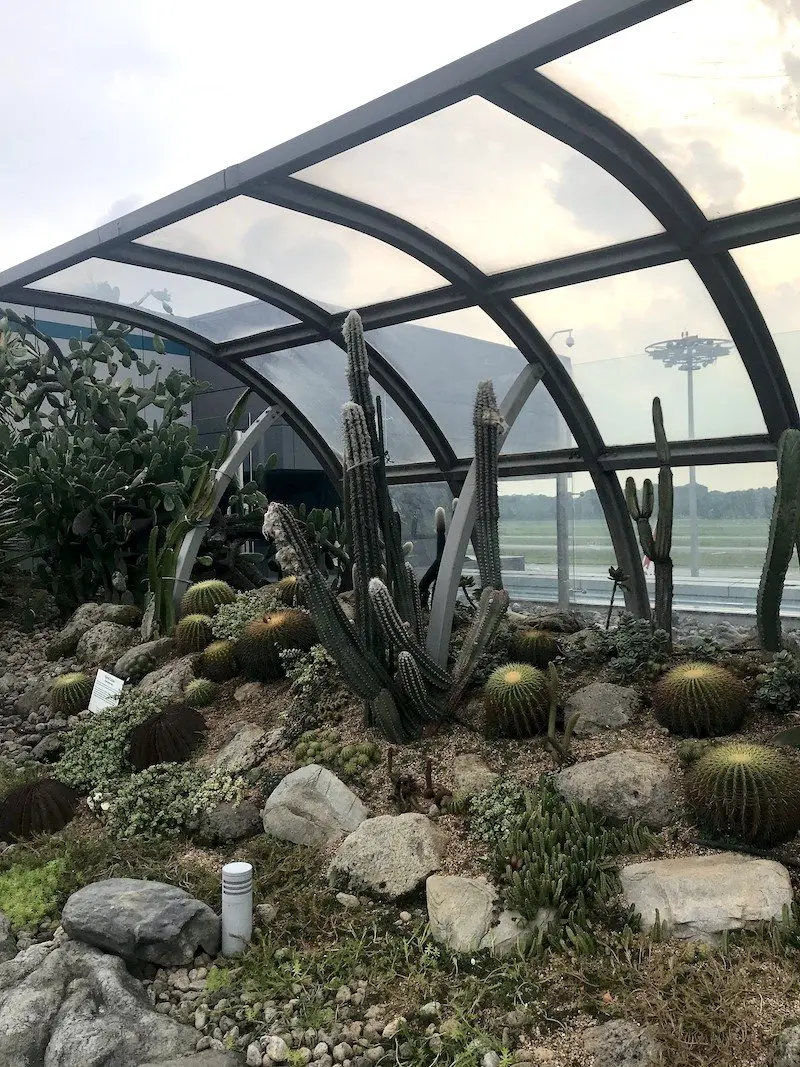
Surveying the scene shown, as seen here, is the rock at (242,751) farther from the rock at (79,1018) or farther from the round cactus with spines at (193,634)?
the rock at (79,1018)

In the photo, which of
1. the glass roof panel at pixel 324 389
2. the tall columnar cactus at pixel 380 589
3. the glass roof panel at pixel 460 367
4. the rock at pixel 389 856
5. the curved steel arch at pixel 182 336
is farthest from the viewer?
the glass roof panel at pixel 324 389

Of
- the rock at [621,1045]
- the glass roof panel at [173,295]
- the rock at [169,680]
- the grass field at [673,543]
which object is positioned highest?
the glass roof panel at [173,295]

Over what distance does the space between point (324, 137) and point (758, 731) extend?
438cm

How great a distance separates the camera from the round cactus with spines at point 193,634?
24.3 ft

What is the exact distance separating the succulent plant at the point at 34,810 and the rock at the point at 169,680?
1508 mm

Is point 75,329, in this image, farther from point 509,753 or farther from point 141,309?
point 509,753

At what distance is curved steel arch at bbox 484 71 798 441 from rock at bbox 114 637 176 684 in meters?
5.15

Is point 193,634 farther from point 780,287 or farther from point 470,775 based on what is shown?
point 780,287

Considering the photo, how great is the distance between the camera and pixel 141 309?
9.67m

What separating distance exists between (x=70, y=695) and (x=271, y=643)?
1853 mm

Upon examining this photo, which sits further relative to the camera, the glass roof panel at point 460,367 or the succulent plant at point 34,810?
the glass roof panel at point 460,367

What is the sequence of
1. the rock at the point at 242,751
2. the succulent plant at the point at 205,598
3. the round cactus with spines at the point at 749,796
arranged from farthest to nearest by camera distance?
the succulent plant at the point at 205,598 → the rock at the point at 242,751 → the round cactus with spines at the point at 749,796

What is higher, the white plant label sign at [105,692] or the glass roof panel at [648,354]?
the glass roof panel at [648,354]

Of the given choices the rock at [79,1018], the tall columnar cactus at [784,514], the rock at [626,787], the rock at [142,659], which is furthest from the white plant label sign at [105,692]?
the tall columnar cactus at [784,514]
